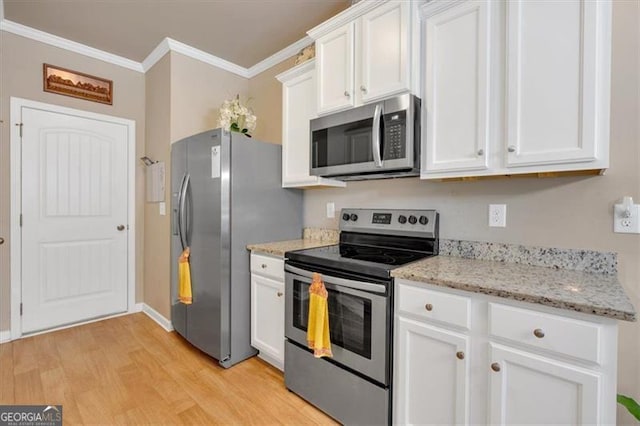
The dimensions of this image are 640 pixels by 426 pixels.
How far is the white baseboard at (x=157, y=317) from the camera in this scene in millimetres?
2895

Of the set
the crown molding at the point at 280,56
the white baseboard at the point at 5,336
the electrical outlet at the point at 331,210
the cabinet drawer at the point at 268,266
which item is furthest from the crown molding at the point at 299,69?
the white baseboard at the point at 5,336

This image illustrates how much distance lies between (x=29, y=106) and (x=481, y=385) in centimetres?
395

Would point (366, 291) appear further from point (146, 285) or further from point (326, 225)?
point (146, 285)

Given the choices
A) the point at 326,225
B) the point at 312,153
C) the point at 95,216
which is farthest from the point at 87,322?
the point at 312,153

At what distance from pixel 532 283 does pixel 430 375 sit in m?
0.58

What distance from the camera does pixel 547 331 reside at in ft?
3.42

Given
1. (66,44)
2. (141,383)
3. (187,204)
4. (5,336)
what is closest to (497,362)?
(141,383)

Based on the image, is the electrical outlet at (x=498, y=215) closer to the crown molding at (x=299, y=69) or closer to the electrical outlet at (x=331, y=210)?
the electrical outlet at (x=331, y=210)

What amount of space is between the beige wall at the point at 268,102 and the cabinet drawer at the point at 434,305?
213cm

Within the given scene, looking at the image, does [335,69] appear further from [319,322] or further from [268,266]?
[319,322]

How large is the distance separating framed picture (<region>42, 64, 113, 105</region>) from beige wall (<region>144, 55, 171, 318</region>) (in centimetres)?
38

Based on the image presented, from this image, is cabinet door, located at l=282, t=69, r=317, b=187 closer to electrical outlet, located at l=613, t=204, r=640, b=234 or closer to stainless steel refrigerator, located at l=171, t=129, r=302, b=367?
stainless steel refrigerator, located at l=171, t=129, r=302, b=367

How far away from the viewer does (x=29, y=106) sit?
8.96ft

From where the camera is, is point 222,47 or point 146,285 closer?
point 222,47
